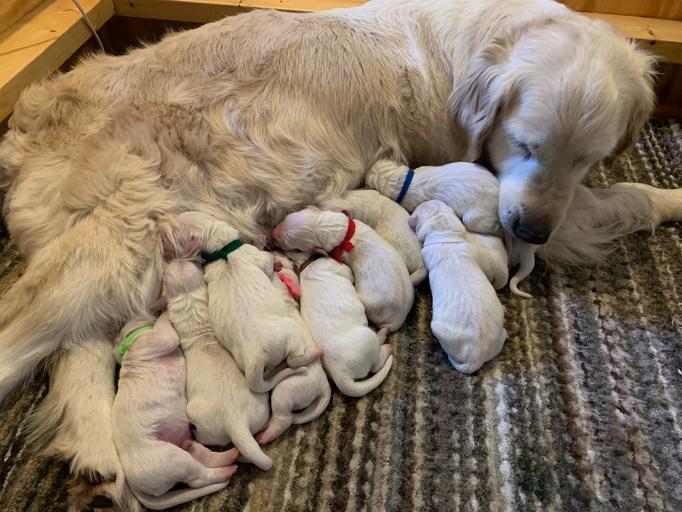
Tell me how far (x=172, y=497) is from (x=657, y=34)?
243 cm

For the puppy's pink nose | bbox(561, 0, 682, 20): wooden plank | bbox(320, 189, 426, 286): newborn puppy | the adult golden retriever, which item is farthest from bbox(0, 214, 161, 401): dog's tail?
bbox(561, 0, 682, 20): wooden plank

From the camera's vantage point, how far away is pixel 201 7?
2432mm

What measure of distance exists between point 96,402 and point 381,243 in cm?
78

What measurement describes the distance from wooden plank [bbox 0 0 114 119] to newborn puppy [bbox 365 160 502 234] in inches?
46.5

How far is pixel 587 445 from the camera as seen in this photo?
1341 mm

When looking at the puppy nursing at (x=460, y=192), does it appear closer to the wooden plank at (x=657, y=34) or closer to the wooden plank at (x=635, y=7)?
the wooden plank at (x=657, y=34)

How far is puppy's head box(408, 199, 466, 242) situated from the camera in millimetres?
1593

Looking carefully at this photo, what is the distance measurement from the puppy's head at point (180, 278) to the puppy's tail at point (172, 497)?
0.45 meters

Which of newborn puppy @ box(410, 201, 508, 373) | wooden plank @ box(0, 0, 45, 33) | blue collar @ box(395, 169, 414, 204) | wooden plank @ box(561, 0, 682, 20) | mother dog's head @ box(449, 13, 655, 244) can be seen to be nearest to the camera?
newborn puppy @ box(410, 201, 508, 373)

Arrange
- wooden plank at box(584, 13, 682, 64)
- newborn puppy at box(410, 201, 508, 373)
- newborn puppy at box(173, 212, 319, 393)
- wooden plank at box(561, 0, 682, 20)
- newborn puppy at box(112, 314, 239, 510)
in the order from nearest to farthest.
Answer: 1. newborn puppy at box(112, 314, 239, 510)
2. newborn puppy at box(173, 212, 319, 393)
3. newborn puppy at box(410, 201, 508, 373)
4. wooden plank at box(584, 13, 682, 64)
5. wooden plank at box(561, 0, 682, 20)

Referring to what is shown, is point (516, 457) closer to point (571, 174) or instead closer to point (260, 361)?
point (260, 361)

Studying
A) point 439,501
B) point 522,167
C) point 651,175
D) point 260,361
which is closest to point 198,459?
point 260,361

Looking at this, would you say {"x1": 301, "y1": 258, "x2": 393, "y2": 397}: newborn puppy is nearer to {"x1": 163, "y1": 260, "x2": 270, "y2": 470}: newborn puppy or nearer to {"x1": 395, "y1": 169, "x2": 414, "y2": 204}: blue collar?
{"x1": 163, "y1": 260, "x2": 270, "y2": 470}: newborn puppy

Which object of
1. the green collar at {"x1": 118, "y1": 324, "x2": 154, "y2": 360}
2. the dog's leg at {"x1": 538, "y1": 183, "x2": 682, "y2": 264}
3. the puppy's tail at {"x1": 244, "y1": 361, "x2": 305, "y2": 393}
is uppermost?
the green collar at {"x1": 118, "y1": 324, "x2": 154, "y2": 360}
